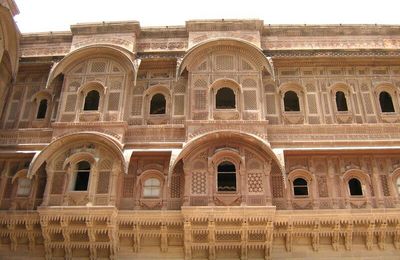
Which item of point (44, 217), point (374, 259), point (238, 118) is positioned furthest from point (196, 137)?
point (374, 259)

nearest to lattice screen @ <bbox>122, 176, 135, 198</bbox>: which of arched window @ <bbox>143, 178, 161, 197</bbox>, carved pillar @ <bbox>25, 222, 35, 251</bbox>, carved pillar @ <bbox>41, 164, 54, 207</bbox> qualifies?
arched window @ <bbox>143, 178, 161, 197</bbox>

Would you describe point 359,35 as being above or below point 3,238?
above

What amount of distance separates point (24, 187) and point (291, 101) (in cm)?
956

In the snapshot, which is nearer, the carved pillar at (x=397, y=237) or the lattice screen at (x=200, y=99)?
the carved pillar at (x=397, y=237)

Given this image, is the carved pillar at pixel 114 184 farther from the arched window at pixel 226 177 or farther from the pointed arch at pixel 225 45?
the pointed arch at pixel 225 45

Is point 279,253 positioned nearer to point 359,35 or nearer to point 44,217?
point 44,217

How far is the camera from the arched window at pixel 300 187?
1405cm

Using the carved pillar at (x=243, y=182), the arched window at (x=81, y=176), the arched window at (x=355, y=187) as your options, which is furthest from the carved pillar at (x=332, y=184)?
the arched window at (x=81, y=176)

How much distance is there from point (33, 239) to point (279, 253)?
24.6 ft

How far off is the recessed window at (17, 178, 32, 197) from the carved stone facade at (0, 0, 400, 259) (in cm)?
7

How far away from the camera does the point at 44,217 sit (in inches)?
520

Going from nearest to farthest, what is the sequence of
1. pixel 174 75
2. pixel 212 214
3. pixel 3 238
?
pixel 212 214 → pixel 3 238 → pixel 174 75

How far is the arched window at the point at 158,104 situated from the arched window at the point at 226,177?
3161 mm

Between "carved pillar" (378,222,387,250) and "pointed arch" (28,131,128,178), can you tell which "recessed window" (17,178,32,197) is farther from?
"carved pillar" (378,222,387,250)
